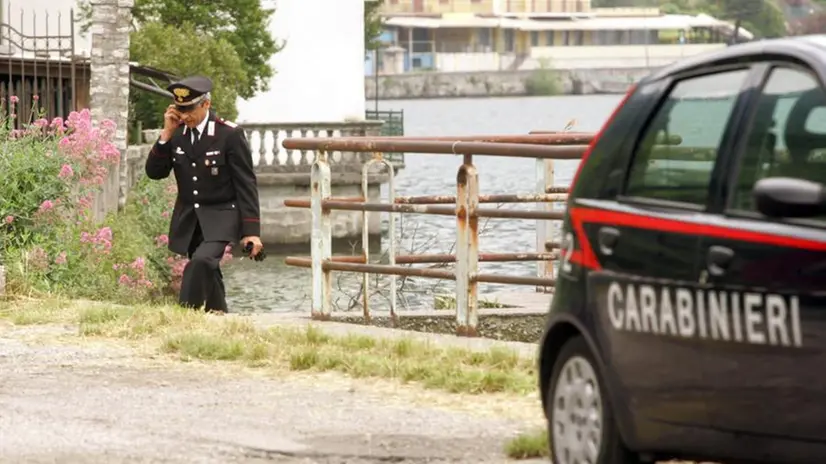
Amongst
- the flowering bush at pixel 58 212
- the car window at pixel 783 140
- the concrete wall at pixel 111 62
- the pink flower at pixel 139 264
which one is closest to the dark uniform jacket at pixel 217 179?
the flowering bush at pixel 58 212

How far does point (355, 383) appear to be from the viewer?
10.3 meters

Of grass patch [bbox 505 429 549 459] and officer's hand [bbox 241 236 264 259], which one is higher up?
officer's hand [bbox 241 236 264 259]

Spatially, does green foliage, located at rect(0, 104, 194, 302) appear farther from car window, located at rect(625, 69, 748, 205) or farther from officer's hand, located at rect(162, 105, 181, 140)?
car window, located at rect(625, 69, 748, 205)

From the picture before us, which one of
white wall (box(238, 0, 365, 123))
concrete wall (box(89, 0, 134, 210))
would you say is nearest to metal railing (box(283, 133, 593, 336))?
concrete wall (box(89, 0, 134, 210))

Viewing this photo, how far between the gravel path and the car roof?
172 cm

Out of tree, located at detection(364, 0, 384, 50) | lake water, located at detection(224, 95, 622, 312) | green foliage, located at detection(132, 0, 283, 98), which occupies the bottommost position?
lake water, located at detection(224, 95, 622, 312)

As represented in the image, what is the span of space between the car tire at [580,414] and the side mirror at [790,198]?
1.09 m

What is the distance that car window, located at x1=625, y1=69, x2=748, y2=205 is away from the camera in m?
6.86

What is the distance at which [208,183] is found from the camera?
13898 mm

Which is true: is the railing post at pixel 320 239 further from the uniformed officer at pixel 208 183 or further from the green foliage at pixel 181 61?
the green foliage at pixel 181 61

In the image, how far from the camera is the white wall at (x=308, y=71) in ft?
209

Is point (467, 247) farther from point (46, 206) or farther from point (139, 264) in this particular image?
point (139, 264)

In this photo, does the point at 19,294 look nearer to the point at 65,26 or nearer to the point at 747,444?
the point at 747,444

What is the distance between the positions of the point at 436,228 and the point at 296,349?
4514 cm
